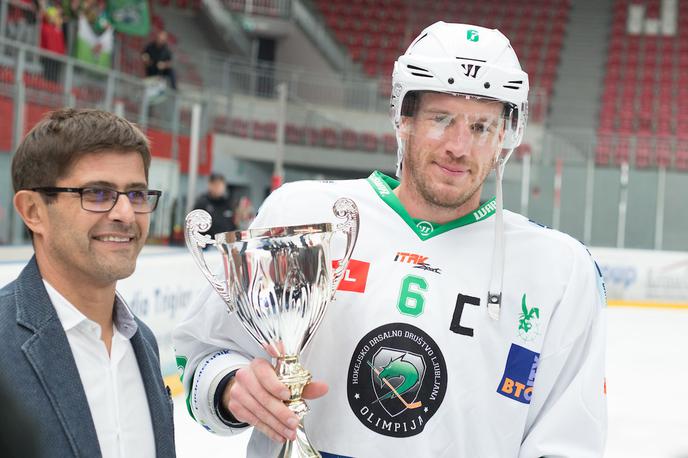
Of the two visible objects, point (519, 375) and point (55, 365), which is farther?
point (519, 375)

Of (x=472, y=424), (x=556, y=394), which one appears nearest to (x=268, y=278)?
(x=472, y=424)

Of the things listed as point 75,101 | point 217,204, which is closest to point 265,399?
point 75,101

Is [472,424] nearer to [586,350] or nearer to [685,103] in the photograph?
[586,350]

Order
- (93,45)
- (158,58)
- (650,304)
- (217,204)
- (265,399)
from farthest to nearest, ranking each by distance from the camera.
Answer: (158,58) < (650,304) < (93,45) < (217,204) < (265,399)

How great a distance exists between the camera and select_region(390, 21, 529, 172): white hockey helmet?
1402mm

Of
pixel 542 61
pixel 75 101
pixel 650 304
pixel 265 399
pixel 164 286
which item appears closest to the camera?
pixel 265 399

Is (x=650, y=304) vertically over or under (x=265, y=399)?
under

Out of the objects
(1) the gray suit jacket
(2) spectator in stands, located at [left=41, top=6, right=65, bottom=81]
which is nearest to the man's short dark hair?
(1) the gray suit jacket

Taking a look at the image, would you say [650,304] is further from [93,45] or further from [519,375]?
[519,375]

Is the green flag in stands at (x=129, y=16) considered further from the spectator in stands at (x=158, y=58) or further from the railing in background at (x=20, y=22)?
the railing in background at (x=20, y=22)

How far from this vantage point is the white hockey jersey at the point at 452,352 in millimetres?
1398

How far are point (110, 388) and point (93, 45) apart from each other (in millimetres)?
7877

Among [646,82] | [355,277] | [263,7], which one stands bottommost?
[355,277]

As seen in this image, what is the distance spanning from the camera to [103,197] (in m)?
1.34
